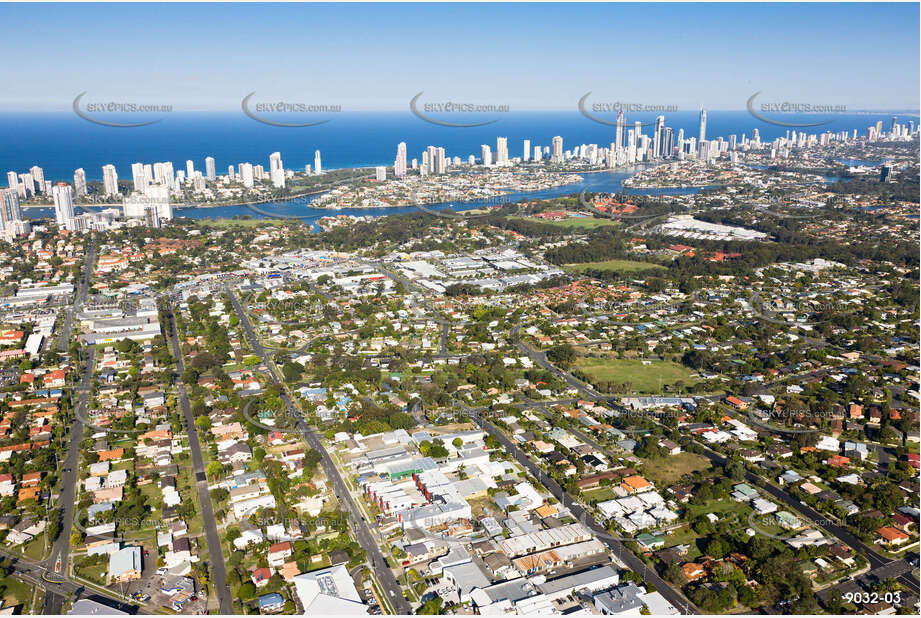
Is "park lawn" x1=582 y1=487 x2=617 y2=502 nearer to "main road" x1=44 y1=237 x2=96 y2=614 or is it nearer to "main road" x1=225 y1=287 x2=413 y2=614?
"main road" x1=225 y1=287 x2=413 y2=614

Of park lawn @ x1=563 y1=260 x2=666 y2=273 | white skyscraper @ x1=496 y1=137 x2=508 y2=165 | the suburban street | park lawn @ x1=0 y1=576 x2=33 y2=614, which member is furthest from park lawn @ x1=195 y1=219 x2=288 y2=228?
white skyscraper @ x1=496 y1=137 x2=508 y2=165

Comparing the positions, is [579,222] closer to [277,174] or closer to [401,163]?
[401,163]

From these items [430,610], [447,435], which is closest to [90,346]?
[447,435]

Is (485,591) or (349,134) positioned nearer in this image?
(485,591)

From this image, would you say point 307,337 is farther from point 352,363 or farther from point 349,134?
point 349,134

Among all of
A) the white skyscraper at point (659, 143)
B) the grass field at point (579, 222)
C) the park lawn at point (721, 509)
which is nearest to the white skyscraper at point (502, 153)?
the white skyscraper at point (659, 143)

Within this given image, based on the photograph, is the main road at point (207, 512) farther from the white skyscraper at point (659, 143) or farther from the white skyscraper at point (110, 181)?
the white skyscraper at point (659, 143)
